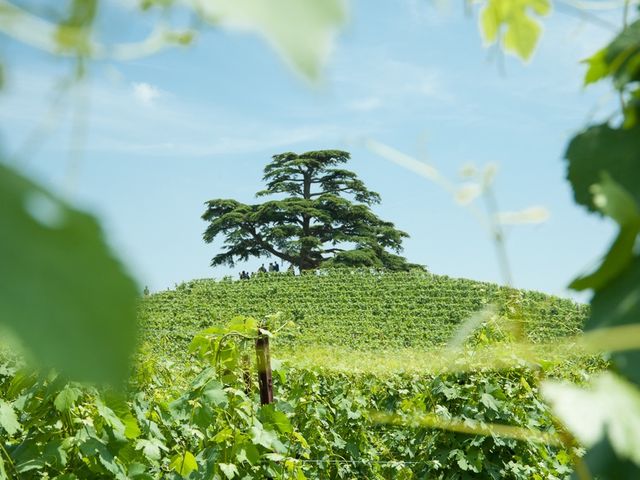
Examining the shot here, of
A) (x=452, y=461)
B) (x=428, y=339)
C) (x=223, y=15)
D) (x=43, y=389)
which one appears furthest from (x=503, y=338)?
(x=428, y=339)

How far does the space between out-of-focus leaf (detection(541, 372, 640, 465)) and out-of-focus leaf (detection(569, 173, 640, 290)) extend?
0.31 feet

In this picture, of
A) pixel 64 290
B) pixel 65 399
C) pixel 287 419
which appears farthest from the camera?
pixel 287 419

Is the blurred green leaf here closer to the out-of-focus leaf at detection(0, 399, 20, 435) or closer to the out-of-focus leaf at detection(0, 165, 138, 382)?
the out-of-focus leaf at detection(0, 399, 20, 435)

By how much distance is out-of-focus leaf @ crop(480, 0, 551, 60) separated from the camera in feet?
1.72

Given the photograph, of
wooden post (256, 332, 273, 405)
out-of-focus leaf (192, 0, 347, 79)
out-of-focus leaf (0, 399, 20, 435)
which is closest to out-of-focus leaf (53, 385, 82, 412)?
out-of-focus leaf (0, 399, 20, 435)

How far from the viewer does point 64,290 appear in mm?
185

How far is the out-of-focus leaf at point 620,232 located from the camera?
36 centimetres

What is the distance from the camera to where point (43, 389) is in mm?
2141

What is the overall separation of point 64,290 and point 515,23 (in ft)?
1.44

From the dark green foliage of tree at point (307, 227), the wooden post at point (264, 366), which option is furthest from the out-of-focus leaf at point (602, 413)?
the dark green foliage of tree at point (307, 227)

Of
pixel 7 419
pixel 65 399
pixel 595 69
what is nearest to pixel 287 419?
pixel 65 399

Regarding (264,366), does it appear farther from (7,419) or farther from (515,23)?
(515,23)

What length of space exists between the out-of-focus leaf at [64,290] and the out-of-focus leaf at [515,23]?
414 millimetres

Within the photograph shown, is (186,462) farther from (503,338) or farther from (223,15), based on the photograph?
(503,338)
